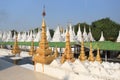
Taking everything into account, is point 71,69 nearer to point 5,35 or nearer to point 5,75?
point 5,75

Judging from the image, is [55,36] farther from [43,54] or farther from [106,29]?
[43,54]

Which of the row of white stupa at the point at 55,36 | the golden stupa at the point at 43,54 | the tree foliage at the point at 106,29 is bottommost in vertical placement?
the golden stupa at the point at 43,54

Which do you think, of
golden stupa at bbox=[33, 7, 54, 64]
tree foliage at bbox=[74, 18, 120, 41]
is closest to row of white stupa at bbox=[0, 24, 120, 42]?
tree foliage at bbox=[74, 18, 120, 41]

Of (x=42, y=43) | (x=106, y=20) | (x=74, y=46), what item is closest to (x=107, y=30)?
(x=106, y=20)

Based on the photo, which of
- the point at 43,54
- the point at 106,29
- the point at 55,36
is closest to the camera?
the point at 43,54

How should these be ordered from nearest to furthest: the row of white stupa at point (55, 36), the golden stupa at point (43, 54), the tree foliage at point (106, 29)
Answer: the golden stupa at point (43, 54), the row of white stupa at point (55, 36), the tree foliage at point (106, 29)

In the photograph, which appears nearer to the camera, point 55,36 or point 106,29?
point 55,36

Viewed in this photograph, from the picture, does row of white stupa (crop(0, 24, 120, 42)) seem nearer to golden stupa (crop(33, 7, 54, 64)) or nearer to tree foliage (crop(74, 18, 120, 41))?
tree foliage (crop(74, 18, 120, 41))

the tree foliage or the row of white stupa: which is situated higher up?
the tree foliage

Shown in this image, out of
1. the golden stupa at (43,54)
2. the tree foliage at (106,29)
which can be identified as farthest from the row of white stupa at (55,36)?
the golden stupa at (43,54)

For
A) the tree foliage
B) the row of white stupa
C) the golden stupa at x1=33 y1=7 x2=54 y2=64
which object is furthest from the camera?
the tree foliage

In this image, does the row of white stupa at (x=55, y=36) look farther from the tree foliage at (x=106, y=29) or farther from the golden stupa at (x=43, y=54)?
the golden stupa at (x=43, y=54)

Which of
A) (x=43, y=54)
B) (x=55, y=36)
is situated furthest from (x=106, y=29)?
(x=43, y=54)

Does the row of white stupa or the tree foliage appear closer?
the row of white stupa
